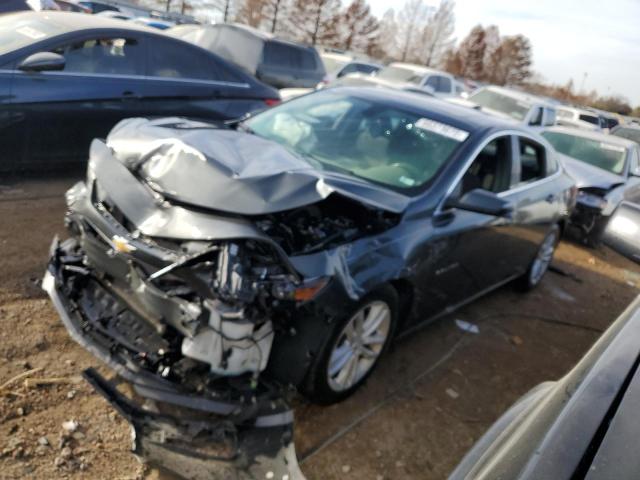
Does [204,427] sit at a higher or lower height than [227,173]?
lower

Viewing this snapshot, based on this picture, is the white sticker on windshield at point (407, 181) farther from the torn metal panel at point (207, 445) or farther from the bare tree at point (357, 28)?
the bare tree at point (357, 28)

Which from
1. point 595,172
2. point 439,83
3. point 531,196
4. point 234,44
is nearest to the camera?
point 531,196

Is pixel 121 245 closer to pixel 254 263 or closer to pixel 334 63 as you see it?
pixel 254 263

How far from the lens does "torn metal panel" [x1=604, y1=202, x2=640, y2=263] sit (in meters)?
2.96

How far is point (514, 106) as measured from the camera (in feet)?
41.5

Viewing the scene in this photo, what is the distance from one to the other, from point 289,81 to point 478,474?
10834 mm

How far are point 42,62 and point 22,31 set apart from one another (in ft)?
2.00

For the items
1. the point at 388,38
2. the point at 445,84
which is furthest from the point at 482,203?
the point at 388,38

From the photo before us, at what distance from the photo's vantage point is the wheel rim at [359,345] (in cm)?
293

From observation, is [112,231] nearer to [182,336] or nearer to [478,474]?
[182,336]

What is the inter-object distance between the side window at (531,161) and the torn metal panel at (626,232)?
128cm

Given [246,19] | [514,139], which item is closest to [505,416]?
[514,139]

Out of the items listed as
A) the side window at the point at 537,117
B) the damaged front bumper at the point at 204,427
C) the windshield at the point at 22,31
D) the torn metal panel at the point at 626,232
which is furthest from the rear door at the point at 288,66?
the damaged front bumper at the point at 204,427

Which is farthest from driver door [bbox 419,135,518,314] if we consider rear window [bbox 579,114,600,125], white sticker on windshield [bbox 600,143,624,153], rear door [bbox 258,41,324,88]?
rear window [bbox 579,114,600,125]
